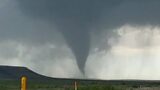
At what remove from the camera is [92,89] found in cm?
4809

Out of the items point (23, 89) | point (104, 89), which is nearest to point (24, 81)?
point (23, 89)

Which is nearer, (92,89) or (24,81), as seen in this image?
(24,81)

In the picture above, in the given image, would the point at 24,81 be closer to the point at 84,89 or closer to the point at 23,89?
the point at 23,89

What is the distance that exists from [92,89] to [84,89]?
996mm

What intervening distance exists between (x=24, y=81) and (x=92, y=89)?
38.0 meters

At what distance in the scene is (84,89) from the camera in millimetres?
48219

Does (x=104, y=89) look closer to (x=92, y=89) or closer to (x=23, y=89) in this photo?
(x=92, y=89)

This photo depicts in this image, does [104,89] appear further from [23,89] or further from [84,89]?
[23,89]

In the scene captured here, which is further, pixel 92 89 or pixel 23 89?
pixel 92 89

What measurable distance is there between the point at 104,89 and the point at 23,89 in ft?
124

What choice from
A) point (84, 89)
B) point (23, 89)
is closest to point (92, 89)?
point (84, 89)

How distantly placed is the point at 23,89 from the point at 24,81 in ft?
0.71

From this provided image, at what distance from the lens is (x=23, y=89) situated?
1043 cm

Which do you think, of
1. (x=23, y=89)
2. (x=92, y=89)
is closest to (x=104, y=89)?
(x=92, y=89)
